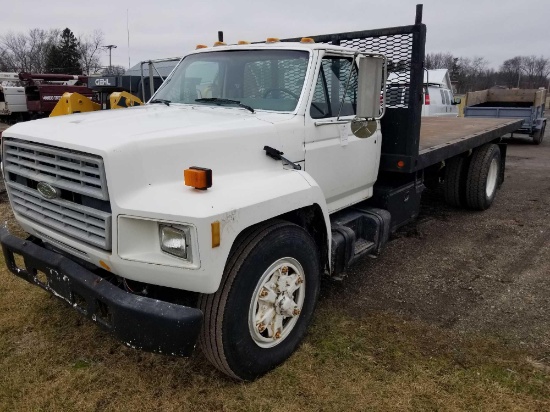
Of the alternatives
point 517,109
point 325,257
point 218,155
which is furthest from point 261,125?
point 517,109

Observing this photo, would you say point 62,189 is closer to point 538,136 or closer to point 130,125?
point 130,125

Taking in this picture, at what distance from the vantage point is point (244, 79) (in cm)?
385

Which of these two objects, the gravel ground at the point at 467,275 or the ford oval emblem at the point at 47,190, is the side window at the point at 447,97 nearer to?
the gravel ground at the point at 467,275

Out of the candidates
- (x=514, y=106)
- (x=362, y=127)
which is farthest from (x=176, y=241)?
(x=514, y=106)

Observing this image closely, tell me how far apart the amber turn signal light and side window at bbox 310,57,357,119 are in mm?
1318

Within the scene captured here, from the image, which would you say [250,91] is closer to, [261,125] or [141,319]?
[261,125]

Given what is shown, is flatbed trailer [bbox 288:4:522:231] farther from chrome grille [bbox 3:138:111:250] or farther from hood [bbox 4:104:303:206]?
chrome grille [bbox 3:138:111:250]

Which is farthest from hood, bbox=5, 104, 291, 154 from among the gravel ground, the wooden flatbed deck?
the wooden flatbed deck

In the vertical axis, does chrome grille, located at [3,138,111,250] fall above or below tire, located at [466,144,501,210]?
above

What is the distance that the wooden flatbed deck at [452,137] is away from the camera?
503 centimetres

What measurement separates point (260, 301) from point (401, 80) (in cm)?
269

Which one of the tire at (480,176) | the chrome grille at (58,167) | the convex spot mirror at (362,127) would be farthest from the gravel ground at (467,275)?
the chrome grille at (58,167)

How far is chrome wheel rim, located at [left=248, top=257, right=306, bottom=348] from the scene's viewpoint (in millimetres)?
2955

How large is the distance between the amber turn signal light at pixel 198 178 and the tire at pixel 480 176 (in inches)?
206
